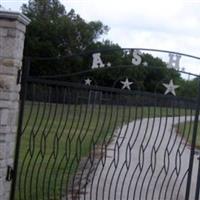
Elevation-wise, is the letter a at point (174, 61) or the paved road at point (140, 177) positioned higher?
the letter a at point (174, 61)

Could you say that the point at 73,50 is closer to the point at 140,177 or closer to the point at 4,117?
the point at 140,177

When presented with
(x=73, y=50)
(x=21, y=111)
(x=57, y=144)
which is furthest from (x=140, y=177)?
(x=73, y=50)

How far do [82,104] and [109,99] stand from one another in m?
0.42

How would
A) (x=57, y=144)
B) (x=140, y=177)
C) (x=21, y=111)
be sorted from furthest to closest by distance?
(x=140, y=177), (x=57, y=144), (x=21, y=111)

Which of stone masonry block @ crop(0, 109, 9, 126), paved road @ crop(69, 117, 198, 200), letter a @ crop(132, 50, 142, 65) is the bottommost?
paved road @ crop(69, 117, 198, 200)

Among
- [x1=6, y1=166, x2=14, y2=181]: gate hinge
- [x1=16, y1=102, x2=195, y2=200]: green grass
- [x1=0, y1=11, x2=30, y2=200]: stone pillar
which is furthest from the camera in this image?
[x1=16, y1=102, x2=195, y2=200]: green grass

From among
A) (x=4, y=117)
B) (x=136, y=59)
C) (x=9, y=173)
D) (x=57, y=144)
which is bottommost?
(x=9, y=173)

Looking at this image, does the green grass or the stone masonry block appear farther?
the green grass

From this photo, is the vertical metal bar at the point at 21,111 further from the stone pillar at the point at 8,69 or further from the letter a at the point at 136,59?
the letter a at the point at 136,59

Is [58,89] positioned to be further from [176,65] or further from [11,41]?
[176,65]

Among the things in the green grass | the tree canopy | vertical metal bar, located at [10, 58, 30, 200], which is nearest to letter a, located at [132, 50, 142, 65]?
the tree canopy

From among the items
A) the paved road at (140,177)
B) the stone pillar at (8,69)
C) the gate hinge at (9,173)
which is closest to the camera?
the stone pillar at (8,69)

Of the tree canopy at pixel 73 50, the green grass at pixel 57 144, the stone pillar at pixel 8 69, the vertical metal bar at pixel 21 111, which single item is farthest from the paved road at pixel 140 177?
the stone pillar at pixel 8 69

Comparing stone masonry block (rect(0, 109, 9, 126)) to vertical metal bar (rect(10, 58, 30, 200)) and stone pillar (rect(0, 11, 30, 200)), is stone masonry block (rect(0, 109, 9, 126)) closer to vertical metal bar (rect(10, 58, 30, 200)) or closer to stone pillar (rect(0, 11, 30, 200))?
stone pillar (rect(0, 11, 30, 200))
